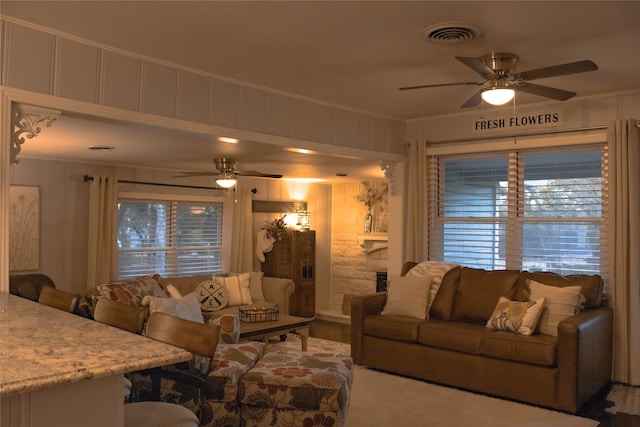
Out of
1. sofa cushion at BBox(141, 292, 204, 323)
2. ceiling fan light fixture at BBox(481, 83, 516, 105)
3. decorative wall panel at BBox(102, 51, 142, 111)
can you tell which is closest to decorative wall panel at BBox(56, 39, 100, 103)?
decorative wall panel at BBox(102, 51, 142, 111)

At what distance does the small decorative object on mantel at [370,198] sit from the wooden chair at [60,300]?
680cm

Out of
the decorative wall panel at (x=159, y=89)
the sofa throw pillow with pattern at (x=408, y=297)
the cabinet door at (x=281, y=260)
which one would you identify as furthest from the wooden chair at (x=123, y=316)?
the cabinet door at (x=281, y=260)

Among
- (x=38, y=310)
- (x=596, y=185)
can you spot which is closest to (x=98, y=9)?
(x=38, y=310)

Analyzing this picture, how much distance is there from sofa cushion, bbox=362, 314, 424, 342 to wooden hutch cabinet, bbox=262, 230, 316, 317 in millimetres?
3811

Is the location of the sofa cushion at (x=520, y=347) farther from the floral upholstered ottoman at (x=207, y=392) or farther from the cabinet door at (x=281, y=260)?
the cabinet door at (x=281, y=260)

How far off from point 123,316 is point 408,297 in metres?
3.31

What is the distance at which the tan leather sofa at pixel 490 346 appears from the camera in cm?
405

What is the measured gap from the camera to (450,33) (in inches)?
129

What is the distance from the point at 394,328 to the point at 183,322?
3.10 metres

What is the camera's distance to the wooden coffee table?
537cm

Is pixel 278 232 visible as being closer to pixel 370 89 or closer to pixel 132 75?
pixel 370 89

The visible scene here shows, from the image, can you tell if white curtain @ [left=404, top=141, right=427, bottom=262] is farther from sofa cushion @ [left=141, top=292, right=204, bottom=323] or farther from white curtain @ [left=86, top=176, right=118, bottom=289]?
white curtain @ [left=86, top=176, right=118, bottom=289]

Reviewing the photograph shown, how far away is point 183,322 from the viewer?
2.18 meters

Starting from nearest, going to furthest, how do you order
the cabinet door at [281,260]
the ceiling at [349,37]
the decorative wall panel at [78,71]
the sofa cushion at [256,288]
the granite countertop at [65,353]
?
the granite countertop at [65,353]
the ceiling at [349,37]
the decorative wall panel at [78,71]
the sofa cushion at [256,288]
the cabinet door at [281,260]
